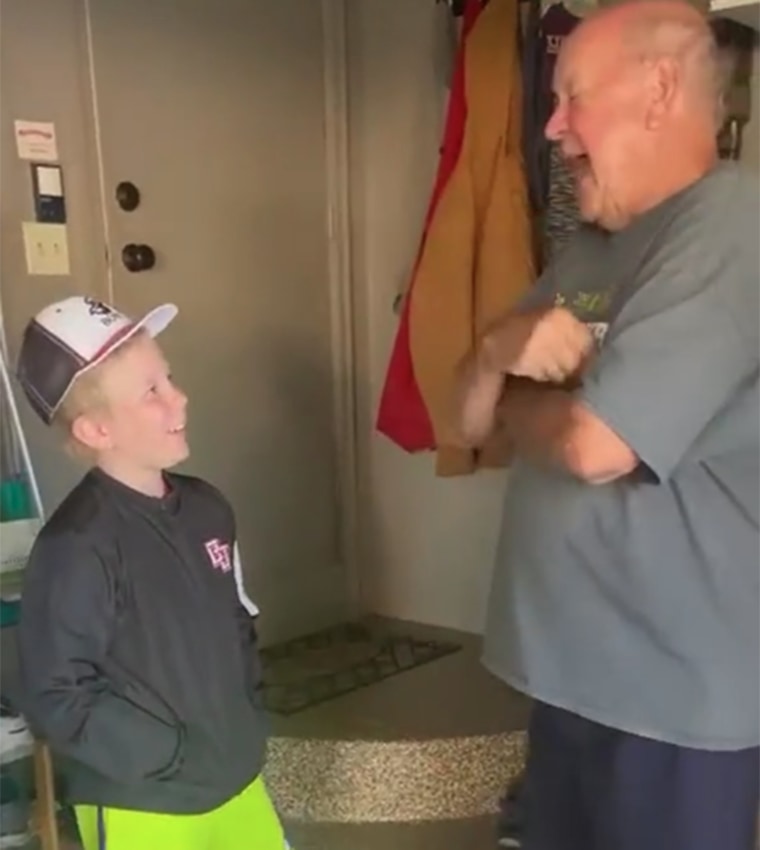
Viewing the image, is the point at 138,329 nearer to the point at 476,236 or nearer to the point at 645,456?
the point at 645,456

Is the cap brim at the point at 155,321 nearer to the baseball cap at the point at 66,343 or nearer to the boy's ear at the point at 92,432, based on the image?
the baseball cap at the point at 66,343

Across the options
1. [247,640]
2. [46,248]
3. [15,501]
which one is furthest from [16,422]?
[247,640]

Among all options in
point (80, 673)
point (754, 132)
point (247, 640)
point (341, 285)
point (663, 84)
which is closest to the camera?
point (663, 84)

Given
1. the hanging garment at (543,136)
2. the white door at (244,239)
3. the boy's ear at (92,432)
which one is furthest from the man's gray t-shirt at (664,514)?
the white door at (244,239)

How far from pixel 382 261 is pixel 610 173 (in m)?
1.86

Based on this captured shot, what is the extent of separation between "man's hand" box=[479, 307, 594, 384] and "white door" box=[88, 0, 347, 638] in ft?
4.95

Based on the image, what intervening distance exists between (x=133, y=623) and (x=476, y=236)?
1405 mm

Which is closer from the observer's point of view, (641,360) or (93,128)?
(641,360)

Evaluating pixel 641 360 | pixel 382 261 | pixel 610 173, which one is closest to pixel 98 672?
pixel 641 360

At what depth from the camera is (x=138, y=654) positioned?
63.1 inches

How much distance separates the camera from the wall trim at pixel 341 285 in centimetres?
324

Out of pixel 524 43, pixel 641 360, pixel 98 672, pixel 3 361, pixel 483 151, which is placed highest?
pixel 524 43

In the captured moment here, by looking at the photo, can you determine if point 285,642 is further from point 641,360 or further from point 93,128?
point 641,360

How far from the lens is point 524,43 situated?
2650 mm
